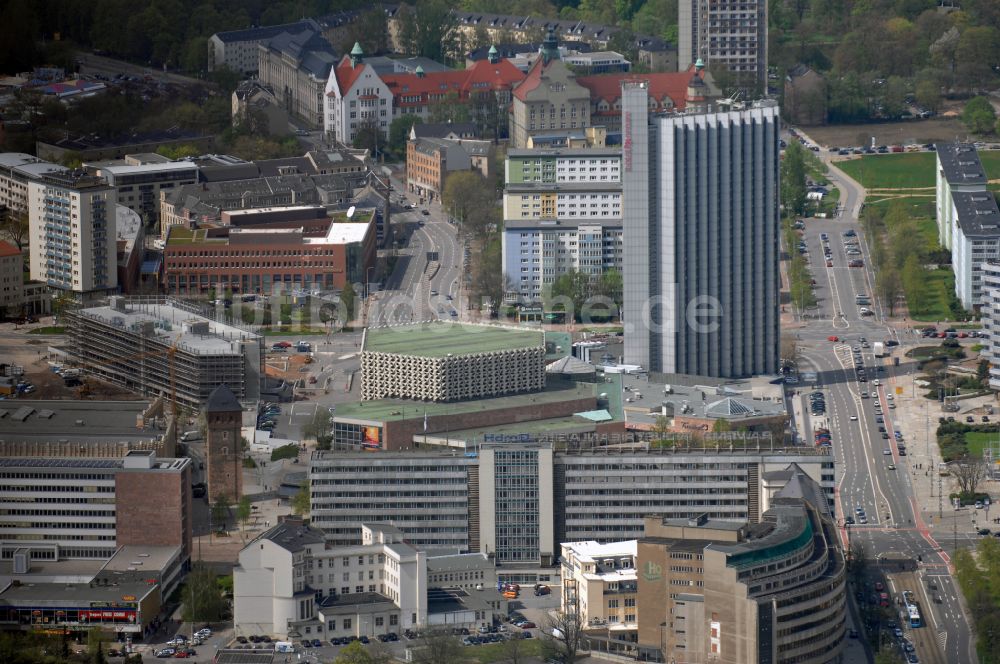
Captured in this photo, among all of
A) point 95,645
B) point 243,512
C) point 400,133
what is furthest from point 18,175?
point 95,645

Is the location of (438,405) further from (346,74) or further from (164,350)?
(346,74)

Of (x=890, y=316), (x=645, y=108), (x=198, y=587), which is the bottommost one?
(x=198, y=587)

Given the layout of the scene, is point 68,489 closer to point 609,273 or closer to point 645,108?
point 645,108

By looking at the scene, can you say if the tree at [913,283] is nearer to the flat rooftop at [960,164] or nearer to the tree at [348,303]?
the flat rooftop at [960,164]

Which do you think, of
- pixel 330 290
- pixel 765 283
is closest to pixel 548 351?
pixel 765 283

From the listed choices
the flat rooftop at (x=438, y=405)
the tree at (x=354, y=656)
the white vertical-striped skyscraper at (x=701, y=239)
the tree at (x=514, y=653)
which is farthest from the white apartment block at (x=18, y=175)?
the tree at (x=514, y=653)
